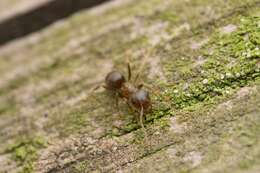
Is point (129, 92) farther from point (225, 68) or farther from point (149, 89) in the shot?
point (225, 68)

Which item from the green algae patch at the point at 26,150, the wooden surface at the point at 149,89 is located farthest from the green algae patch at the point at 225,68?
the green algae patch at the point at 26,150

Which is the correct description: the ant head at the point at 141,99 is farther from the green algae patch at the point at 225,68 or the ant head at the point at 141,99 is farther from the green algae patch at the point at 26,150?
the green algae patch at the point at 26,150

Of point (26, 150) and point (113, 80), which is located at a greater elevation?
point (113, 80)

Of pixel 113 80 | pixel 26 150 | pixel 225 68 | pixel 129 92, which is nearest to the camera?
pixel 225 68

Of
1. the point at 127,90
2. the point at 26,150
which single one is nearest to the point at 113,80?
the point at 127,90

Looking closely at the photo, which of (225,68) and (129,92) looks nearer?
(225,68)

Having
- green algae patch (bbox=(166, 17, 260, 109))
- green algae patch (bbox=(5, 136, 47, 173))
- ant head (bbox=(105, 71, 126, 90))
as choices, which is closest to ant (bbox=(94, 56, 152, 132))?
ant head (bbox=(105, 71, 126, 90))

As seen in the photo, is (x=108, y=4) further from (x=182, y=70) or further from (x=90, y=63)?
(x=182, y=70)

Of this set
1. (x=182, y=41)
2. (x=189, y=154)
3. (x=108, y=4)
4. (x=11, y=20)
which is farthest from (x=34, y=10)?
(x=189, y=154)
